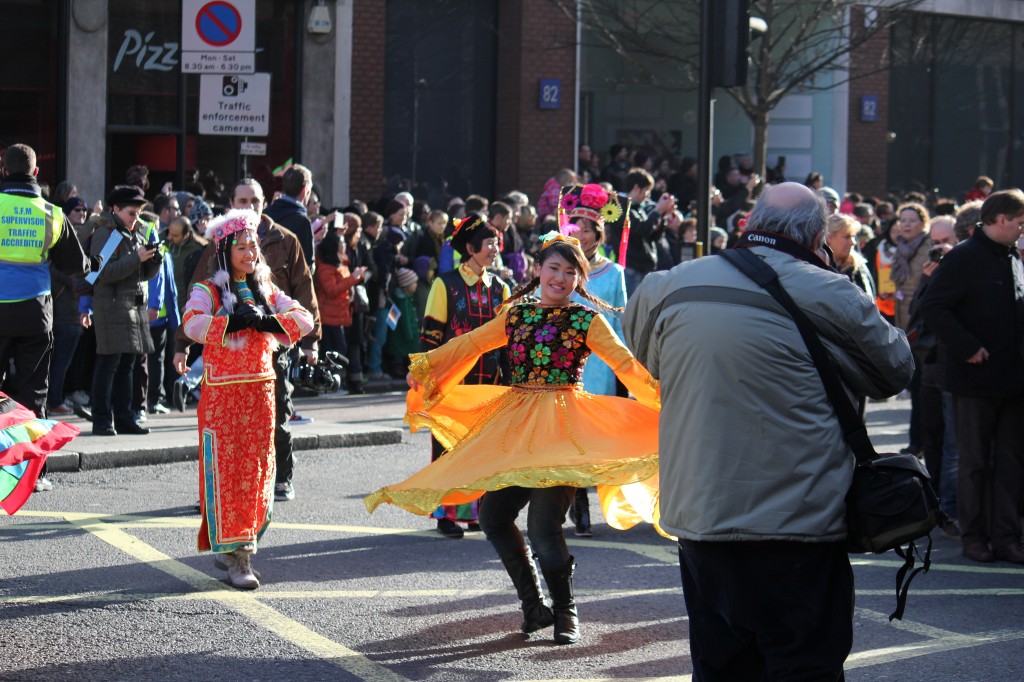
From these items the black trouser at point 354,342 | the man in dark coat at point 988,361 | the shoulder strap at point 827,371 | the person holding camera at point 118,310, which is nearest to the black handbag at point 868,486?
the shoulder strap at point 827,371

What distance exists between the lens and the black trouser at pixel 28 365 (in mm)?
9852

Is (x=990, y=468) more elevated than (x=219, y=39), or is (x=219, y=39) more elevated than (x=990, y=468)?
(x=219, y=39)

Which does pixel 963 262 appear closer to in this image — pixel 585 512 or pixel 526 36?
pixel 585 512

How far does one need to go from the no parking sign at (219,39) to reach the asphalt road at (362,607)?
4.51 meters

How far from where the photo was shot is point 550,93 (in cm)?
2195

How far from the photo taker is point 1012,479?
834cm

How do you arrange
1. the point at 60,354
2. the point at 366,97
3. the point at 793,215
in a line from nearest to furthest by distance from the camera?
the point at 793,215
the point at 60,354
the point at 366,97

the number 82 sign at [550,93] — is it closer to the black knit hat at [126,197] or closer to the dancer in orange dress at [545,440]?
the black knit hat at [126,197]

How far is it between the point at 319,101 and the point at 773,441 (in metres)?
16.5

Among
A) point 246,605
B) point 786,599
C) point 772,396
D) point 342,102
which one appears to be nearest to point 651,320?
point 772,396

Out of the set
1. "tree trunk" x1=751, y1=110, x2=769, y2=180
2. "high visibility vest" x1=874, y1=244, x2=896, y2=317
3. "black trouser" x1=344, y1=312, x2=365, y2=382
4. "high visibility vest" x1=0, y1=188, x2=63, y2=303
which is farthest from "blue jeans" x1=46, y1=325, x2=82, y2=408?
"tree trunk" x1=751, y1=110, x2=769, y2=180

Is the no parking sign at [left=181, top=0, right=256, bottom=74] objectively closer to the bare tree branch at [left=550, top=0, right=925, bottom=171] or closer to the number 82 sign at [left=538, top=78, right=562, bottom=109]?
the bare tree branch at [left=550, top=0, right=925, bottom=171]

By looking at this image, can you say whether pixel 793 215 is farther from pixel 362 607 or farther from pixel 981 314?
pixel 981 314

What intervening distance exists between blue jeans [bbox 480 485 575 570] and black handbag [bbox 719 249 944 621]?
Answer: 2.23 m
